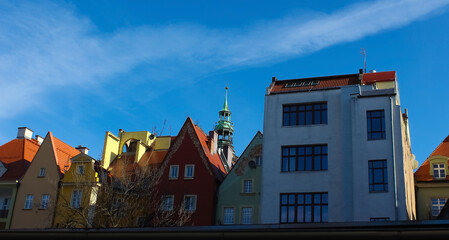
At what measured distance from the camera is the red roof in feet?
173

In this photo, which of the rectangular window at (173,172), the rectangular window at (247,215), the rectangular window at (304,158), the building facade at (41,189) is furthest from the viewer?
the building facade at (41,189)

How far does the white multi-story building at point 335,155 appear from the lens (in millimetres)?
37844

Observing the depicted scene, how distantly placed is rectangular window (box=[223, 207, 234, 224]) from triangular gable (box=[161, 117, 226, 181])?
10.3ft

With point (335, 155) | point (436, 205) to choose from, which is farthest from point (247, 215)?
point (436, 205)

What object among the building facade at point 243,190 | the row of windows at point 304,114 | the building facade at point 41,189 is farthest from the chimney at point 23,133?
the row of windows at point 304,114

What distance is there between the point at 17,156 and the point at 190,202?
20240 millimetres

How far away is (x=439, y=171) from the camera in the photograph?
45.0 meters

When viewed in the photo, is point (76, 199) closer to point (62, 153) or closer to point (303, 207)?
point (62, 153)

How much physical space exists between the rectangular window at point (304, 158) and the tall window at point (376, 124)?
3602 mm

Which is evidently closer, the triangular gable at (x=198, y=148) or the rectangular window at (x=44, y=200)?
the triangular gable at (x=198, y=148)

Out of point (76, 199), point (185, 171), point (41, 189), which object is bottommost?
point (76, 199)

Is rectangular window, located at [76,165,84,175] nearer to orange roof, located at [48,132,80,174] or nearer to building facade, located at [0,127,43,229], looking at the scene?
orange roof, located at [48,132,80,174]

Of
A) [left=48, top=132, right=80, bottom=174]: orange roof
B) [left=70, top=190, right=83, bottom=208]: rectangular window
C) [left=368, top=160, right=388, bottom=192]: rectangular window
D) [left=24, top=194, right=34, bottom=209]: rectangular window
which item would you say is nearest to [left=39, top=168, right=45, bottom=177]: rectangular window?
[left=48, top=132, right=80, bottom=174]: orange roof

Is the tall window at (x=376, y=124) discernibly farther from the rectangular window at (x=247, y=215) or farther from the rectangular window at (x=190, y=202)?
the rectangular window at (x=190, y=202)
